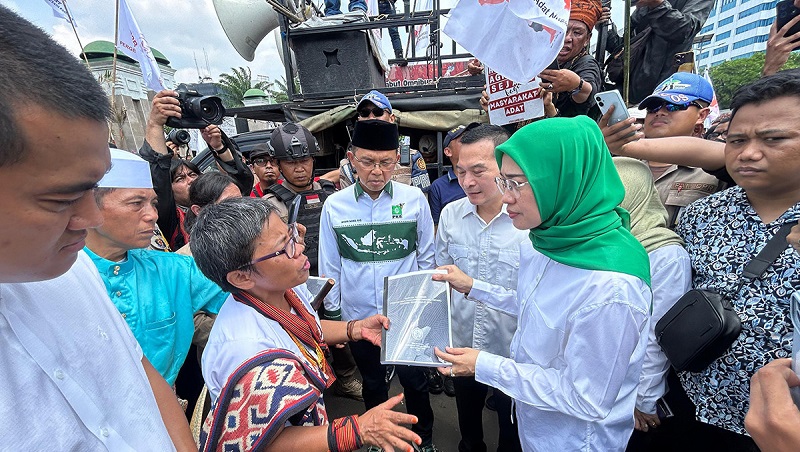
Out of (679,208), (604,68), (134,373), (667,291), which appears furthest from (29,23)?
(604,68)

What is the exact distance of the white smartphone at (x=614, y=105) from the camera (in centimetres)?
183

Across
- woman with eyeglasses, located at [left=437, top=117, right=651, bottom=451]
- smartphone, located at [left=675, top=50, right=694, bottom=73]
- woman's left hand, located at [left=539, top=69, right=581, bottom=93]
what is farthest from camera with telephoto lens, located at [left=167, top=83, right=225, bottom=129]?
smartphone, located at [left=675, top=50, right=694, bottom=73]

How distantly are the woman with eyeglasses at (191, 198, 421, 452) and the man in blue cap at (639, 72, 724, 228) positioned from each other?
1961 millimetres

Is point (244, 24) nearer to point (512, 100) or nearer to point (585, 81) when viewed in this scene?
point (512, 100)

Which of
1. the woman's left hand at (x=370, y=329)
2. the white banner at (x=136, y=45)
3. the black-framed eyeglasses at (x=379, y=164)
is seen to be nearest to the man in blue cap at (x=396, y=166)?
the black-framed eyeglasses at (x=379, y=164)

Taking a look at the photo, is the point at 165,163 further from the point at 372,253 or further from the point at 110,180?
the point at 372,253

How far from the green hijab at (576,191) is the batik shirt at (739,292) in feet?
1.55

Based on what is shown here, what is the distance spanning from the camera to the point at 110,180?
5.78 ft

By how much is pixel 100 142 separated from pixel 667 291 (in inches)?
89.5

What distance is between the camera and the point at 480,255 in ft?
7.83

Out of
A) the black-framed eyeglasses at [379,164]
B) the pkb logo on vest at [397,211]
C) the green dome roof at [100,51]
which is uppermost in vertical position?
the green dome roof at [100,51]

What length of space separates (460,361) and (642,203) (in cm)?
131

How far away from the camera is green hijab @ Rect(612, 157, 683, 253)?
1.84m

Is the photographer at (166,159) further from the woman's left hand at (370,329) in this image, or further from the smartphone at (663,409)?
the smartphone at (663,409)
